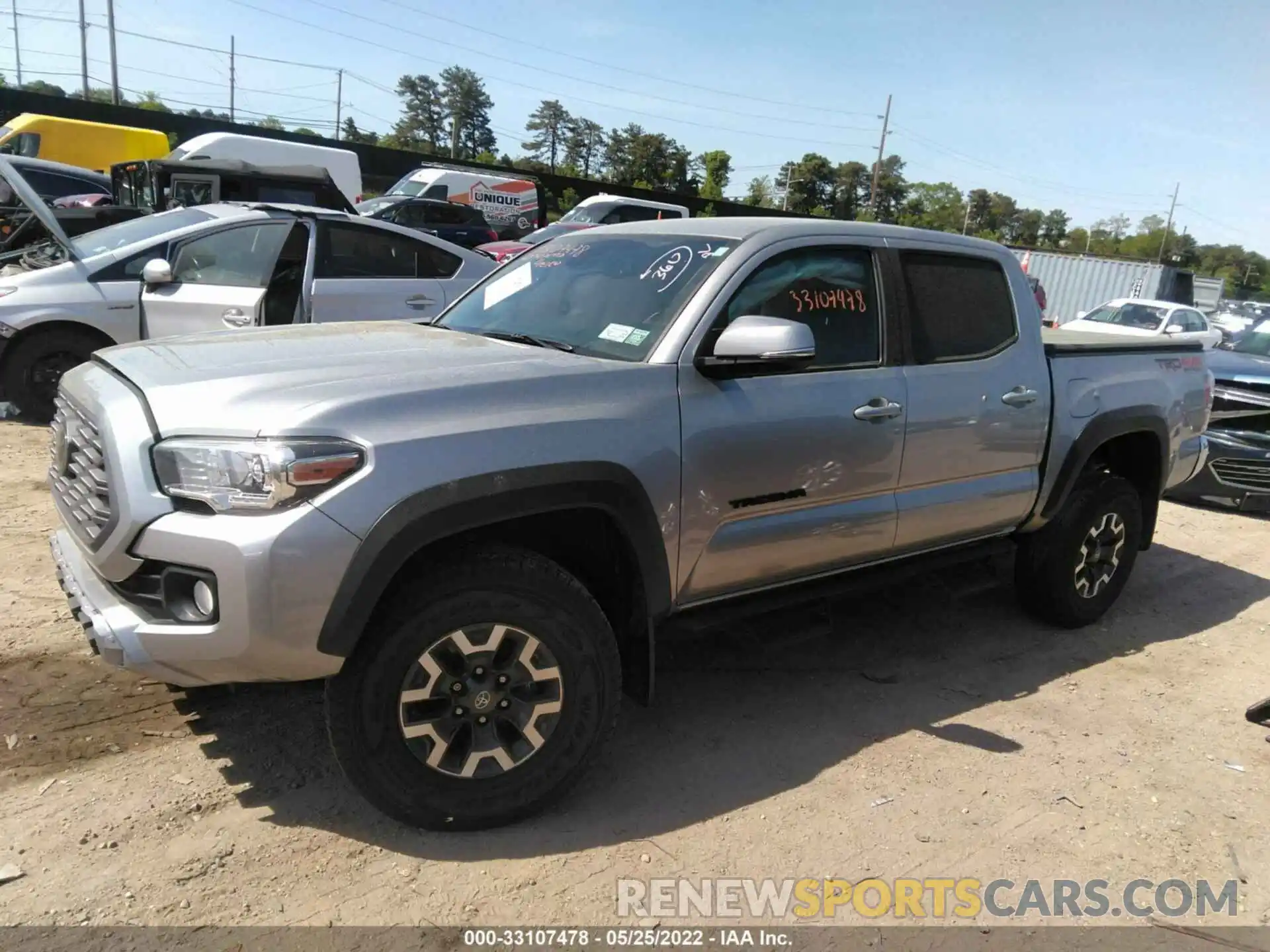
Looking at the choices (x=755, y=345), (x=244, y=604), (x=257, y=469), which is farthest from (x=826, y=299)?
(x=244, y=604)

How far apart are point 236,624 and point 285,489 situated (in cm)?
37

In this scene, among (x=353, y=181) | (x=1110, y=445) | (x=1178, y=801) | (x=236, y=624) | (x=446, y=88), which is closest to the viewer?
(x=236, y=624)

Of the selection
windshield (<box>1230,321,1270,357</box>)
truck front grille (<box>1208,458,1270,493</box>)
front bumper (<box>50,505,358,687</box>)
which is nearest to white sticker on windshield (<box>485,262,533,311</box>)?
front bumper (<box>50,505,358,687</box>)

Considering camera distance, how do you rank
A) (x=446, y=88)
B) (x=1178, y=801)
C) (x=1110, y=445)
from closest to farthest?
1. (x=1178, y=801)
2. (x=1110, y=445)
3. (x=446, y=88)

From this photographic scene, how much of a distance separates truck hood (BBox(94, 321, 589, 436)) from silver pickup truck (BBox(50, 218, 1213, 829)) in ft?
0.05

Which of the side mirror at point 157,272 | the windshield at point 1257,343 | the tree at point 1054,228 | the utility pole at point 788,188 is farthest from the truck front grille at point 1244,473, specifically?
the tree at point 1054,228

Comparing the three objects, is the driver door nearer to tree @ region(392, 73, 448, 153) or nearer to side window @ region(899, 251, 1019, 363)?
side window @ region(899, 251, 1019, 363)

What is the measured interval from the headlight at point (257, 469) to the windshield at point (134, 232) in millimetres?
5319

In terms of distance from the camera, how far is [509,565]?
9.15ft

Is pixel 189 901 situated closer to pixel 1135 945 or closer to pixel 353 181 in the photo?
pixel 1135 945

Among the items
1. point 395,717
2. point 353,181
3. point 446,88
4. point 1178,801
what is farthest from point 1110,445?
point 446,88

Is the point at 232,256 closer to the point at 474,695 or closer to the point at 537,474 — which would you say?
the point at 537,474

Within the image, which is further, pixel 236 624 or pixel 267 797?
pixel 267 797

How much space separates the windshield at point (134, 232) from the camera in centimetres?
705
